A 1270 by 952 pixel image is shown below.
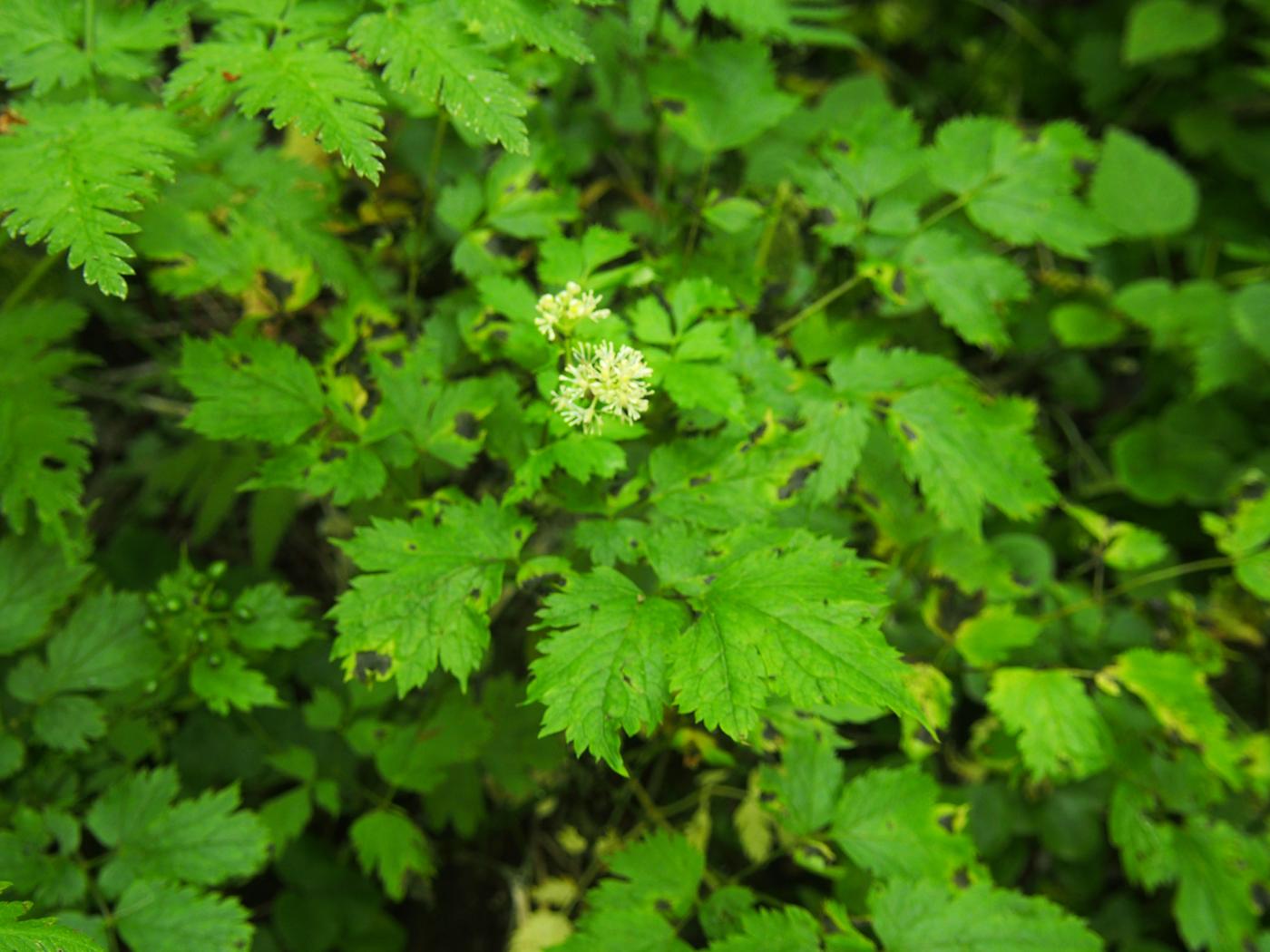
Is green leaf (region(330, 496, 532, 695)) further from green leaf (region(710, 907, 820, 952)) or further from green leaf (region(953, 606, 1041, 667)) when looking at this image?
green leaf (region(953, 606, 1041, 667))

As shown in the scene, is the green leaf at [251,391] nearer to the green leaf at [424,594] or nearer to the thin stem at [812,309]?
the green leaf at [424,594]

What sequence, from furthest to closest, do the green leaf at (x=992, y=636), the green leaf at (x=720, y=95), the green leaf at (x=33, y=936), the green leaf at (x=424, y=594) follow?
the green leaf at (x=720, y=95), the green leaf at (x=992, y=636), the green leaf at (x=424, y=594), the green leaf at (x=33, y=936)

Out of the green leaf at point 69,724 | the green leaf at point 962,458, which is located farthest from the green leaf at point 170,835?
the green leaf at point 962,458

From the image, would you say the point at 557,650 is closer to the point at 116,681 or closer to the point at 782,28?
the point at 116,681

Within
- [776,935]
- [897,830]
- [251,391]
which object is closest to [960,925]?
[897,830]

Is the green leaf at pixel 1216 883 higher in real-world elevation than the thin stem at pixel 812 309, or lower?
lower
